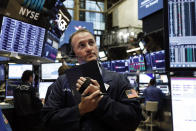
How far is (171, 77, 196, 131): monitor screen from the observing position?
4.09ft

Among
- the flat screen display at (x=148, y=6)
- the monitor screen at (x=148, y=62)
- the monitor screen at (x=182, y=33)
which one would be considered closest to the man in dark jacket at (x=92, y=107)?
the monitor screen at (x=182, y=33)

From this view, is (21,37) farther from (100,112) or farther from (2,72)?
(100,112)

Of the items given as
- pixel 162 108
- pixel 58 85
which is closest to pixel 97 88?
pixel 58 85

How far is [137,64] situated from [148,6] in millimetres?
2283

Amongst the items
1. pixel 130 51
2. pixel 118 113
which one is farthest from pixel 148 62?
pixel 118 113

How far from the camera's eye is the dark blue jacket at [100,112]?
1157mm

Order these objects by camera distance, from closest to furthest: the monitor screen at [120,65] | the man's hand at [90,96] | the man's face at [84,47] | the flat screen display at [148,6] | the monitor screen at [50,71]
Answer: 1. the man's hand at [90,96]
2. the man's face at [84,47]
3. the monitor screen at [50,71]
4. the flat screen display at [148,6]
5. the monitor screen at [120,65]

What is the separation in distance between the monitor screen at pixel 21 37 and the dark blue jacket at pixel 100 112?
2.86 m

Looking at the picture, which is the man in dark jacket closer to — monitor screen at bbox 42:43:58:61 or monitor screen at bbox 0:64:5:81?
monitor screen at bbox 42:43:58:61

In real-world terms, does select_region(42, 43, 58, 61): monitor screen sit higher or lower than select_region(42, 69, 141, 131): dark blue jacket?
higher

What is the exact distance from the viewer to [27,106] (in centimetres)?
404


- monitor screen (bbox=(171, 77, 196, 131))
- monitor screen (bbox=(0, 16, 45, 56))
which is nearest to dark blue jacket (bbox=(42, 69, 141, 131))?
monitor screen (bbox=(171, 77, 196, 131))

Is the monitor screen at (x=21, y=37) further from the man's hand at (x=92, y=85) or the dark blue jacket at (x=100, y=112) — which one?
the man's hand at (x=92, y=85)

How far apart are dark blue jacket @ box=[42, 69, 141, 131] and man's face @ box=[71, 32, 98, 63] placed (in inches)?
5.5
